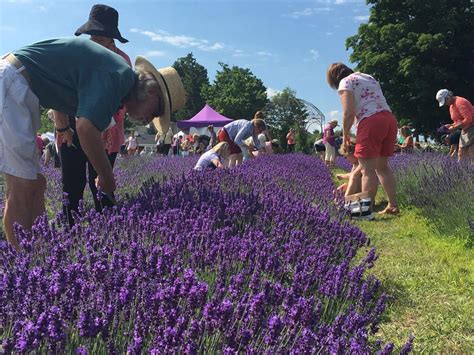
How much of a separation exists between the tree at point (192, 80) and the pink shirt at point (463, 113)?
6404 centimetres

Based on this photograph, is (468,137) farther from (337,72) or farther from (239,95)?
(239,95)

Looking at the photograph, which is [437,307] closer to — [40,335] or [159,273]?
[159,273]

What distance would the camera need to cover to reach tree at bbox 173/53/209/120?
74.6m

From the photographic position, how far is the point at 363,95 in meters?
5.04

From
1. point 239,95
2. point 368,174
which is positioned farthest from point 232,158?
point 239,95

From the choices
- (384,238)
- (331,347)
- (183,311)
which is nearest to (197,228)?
(183,311)

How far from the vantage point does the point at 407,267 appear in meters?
3.37

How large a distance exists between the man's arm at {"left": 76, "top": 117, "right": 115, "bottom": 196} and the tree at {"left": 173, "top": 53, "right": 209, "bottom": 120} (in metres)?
68.6

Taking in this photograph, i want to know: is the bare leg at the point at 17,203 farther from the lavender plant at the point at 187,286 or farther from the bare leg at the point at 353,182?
the bare leg at the point at 353,182

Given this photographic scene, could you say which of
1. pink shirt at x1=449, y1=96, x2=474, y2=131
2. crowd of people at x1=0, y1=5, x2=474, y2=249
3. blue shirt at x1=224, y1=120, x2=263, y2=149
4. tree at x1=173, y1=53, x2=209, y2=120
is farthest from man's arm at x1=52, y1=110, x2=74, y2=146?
tree at x1=173, y1=53, x2=209, y2=120

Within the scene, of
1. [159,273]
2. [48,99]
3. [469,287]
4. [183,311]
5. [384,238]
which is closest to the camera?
[183,311]

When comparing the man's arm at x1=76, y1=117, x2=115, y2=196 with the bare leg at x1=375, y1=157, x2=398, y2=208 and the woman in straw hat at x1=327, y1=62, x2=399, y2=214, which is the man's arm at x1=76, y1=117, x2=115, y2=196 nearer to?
the woman in straw hat at x1=327, y1=62, x2=399, y2=214

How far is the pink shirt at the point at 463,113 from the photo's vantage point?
7359 mm

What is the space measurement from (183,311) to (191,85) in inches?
2969
